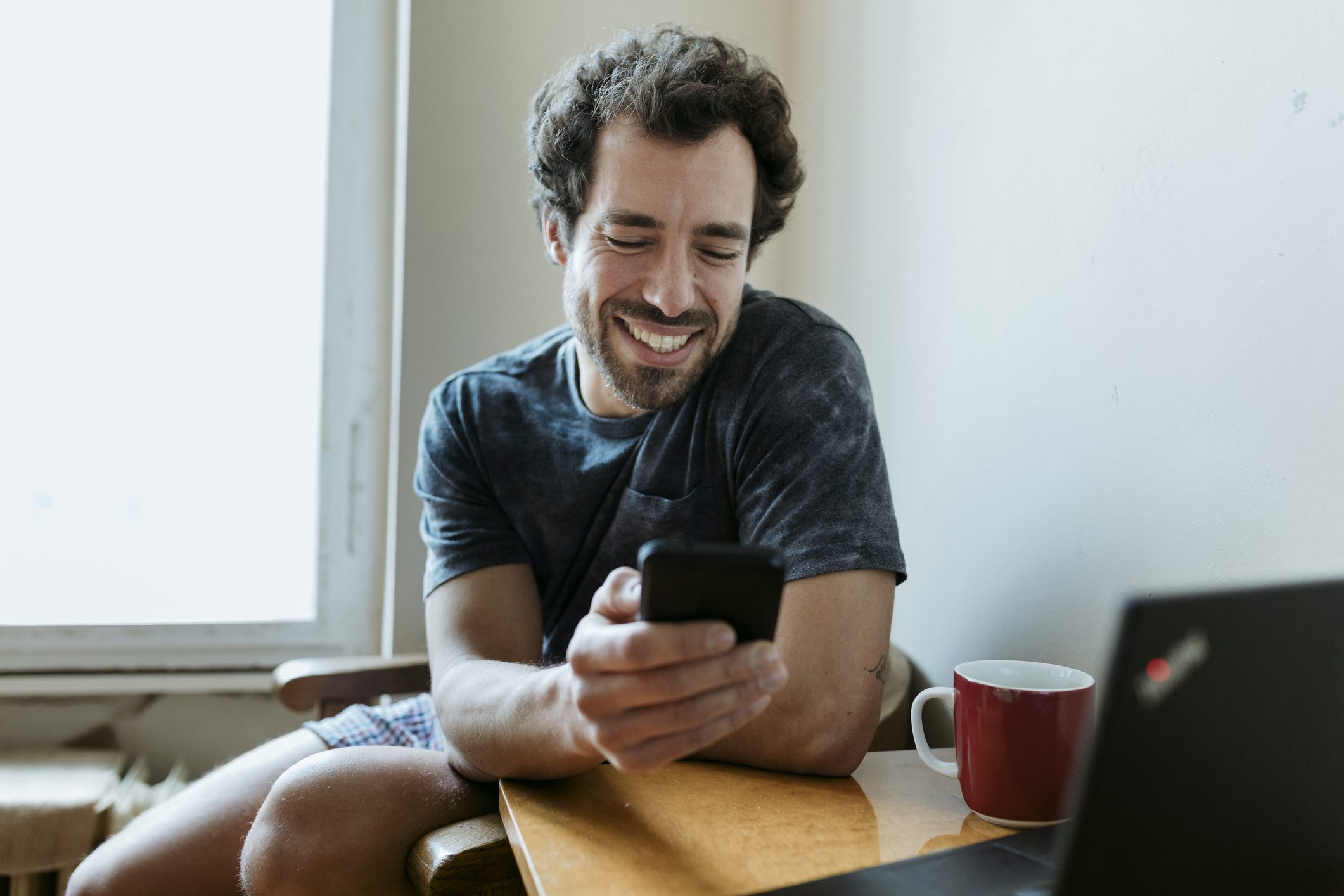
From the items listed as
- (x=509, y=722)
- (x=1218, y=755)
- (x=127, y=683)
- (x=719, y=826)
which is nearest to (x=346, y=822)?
(x=509, y=722)

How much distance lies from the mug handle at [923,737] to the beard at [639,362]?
46cm

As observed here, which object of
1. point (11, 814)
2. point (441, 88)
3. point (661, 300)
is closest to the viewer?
point (661, 300)

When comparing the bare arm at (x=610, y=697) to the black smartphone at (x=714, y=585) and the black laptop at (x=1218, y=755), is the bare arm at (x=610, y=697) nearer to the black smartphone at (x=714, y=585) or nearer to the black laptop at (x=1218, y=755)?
the black smartphone at (x=714, y=585)

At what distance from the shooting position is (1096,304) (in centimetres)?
96

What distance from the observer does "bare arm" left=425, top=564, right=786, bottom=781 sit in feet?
1.95

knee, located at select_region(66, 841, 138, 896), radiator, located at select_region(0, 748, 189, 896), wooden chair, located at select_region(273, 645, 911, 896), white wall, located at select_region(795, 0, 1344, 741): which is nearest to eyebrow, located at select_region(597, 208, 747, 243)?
white wall, located at select_region(795, 0, 1344, 741)

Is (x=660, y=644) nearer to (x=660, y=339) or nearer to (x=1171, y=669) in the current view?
(x=1171, y=669)

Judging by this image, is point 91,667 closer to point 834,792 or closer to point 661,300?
point 661,300

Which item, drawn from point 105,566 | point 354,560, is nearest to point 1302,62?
point 354,560

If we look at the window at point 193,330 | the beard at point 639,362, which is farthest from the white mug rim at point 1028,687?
the window at point 193,330

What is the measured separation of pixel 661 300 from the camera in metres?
1.09

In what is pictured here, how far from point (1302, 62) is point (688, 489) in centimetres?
69

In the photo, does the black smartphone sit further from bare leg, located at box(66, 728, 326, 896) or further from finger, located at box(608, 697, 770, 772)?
bare leg, located at box(66, 728, 326, 896)

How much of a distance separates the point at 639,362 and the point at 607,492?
0.17 meters
